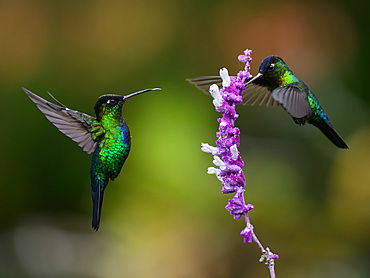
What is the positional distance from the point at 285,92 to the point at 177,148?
248cm

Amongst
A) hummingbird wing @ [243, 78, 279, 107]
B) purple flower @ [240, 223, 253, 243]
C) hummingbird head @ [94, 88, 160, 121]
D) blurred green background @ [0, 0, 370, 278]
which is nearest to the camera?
purple flower @ [240, 223, 253, 243]

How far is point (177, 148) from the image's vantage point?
3596 millimetres

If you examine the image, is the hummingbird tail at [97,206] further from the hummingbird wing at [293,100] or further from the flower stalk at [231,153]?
the hummingbird wing at [293,100]

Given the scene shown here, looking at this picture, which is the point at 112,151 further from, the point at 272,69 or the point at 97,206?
the point at 272,69

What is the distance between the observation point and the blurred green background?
3.61 meters

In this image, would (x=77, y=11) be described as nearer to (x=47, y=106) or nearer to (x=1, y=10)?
(x=1, y=10)

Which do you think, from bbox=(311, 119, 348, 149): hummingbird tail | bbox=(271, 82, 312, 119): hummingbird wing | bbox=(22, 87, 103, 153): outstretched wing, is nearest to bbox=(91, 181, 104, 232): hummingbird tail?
bbox=(22, 87, 103, 153): outstretched wing

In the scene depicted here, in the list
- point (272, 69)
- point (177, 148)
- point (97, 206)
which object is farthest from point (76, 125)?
point (177, 148)

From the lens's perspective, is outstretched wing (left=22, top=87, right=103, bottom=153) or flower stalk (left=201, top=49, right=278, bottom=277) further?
outstretched wing (left=22, top=87, right=103, bottom=153)

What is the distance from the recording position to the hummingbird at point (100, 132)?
4.19 feet

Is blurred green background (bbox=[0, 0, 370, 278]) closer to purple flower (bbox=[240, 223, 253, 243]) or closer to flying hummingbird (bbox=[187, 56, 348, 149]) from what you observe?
flying hummingbird (bbox=[187, 56, 348, 149])

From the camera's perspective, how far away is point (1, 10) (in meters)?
4.21

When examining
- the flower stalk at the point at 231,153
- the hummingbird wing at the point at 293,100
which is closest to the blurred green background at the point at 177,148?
the hummingbird wing at the point at 293,100

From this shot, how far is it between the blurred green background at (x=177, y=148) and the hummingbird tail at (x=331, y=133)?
85.4 inches
